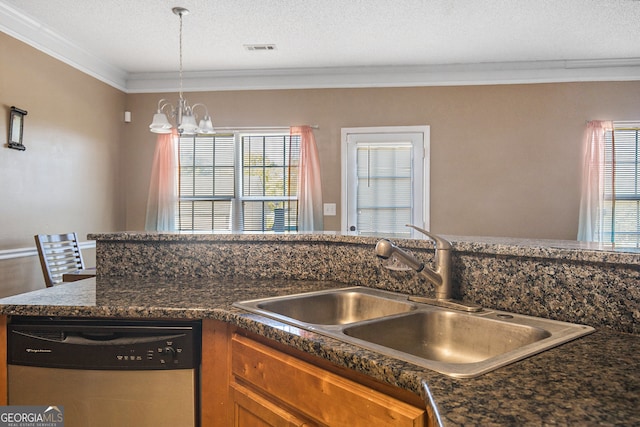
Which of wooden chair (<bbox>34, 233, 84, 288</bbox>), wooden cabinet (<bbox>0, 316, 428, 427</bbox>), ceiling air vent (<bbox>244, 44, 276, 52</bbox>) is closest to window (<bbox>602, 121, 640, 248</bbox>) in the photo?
ceiling air vent (<bbox>244, 44, 276, 52</bbox>)

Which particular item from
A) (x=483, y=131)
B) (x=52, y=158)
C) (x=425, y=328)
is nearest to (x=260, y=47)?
(x=52, y=158)

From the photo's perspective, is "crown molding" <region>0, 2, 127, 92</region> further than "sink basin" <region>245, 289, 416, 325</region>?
→ Yes

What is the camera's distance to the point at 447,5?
311cm

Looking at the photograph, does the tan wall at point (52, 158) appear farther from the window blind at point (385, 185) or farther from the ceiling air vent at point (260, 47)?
the window blind at point (385, 185)

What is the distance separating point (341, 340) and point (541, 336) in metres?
0.49

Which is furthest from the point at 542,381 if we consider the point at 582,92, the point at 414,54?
the point at 582,92

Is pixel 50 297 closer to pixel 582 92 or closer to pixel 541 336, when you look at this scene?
pixel 541 336

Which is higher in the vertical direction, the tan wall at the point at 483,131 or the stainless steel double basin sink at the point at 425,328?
the tan wall at the point at 483,131

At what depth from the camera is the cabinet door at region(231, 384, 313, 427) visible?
104 centimetres

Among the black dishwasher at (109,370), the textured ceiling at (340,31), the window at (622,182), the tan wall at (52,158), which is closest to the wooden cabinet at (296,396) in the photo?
the black dishwasher at (109,370)

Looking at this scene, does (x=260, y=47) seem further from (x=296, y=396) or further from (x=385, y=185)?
(x=296, y=396)

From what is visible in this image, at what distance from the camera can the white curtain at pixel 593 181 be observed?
4.28m

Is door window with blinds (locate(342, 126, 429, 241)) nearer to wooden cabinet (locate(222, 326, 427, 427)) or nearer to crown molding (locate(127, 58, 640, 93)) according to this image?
crown molding (locate(127, 58, 640, 93))

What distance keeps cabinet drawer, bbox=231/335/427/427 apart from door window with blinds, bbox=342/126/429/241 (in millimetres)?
3451
